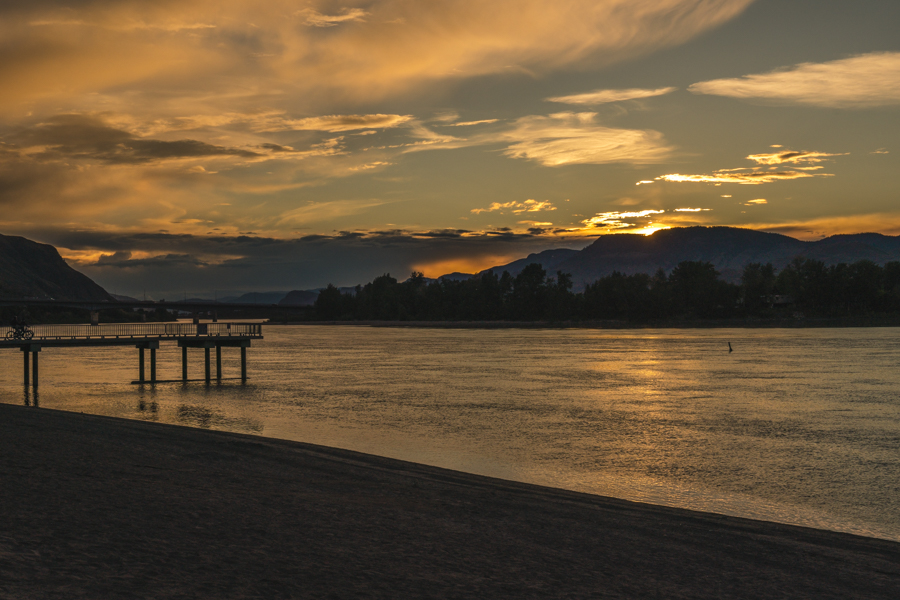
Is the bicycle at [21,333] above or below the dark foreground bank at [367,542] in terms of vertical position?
above

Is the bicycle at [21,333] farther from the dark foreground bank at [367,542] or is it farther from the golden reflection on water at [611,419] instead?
the dark foreground bank at [367,542]

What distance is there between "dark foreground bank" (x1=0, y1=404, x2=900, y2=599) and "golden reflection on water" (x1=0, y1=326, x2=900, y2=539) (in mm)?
3754

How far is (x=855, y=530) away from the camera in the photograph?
14.7 m

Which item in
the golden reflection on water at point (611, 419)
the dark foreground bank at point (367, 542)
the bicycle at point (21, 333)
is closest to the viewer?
the dark foreground bank at point (367, 542)

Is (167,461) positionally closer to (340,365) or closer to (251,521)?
(251,521)

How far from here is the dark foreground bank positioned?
912 cm

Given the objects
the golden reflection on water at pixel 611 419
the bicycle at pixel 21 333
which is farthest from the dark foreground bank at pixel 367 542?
the bicycle at pixel 21 333

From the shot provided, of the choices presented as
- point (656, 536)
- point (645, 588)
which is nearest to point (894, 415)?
point (656, 536)

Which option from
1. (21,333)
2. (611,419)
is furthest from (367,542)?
(21,333)

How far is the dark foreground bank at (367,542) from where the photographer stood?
912 centimetres

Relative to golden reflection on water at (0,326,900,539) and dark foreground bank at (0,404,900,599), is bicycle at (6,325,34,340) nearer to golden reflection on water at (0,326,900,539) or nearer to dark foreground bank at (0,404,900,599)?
golden reflection on water at (0,326,900,539)

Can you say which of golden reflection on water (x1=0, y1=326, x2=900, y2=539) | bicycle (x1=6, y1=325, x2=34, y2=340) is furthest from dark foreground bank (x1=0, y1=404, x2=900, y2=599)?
bicycle (x1=6, y1=325, x2=34, y2=340)

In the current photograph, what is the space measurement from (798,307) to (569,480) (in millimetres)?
200156

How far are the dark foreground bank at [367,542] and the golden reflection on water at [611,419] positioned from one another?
375cm
